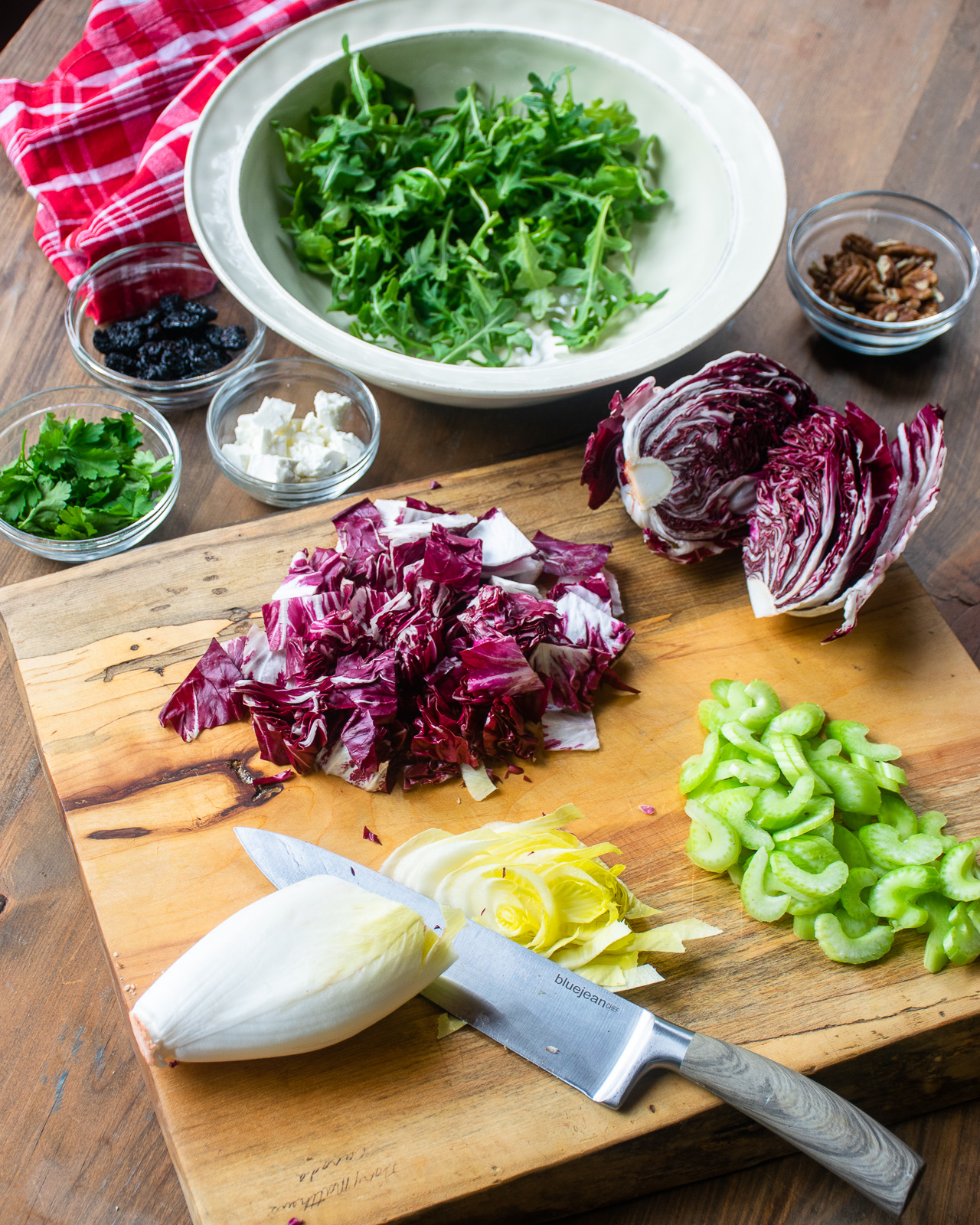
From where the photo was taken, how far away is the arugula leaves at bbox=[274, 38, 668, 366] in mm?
2160

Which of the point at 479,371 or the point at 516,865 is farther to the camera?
the point at 479,371

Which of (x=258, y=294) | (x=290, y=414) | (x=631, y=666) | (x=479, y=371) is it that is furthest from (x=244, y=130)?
(x=631, y=666)

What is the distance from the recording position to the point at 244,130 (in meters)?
2.17

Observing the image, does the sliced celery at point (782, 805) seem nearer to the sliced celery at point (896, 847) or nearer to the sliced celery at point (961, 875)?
the sliced celery at point (896, 847)

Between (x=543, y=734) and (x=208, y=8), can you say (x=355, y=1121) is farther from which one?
(x=208, y=8)

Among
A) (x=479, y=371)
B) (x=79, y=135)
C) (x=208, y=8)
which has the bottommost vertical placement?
(x=479, y=371)

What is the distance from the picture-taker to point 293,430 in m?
2.12

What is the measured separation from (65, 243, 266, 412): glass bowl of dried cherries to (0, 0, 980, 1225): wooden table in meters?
0.08

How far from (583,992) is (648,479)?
971mm

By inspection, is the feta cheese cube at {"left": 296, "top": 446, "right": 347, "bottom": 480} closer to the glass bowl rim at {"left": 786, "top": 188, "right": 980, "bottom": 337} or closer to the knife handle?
the glass bowl rim at {"left": 786, "top": 188, "right": 980, "bottom": 337}

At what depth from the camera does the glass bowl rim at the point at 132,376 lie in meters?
2.18

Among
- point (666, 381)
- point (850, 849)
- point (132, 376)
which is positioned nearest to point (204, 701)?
point (132, 376)

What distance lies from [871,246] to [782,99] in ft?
2.22

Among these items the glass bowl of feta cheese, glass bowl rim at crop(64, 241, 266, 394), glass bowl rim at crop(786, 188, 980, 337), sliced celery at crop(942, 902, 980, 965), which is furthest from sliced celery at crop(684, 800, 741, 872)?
glass bowl rim at crop(64, 241, 266, 394)
